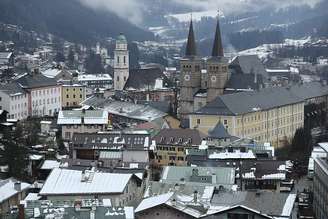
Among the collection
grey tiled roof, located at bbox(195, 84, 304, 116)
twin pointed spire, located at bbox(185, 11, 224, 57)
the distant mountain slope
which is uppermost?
the distant mountain slope

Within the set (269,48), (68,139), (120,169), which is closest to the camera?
(120,169)

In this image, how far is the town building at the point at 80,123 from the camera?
46719mm

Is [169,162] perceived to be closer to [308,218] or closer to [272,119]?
[308,218]

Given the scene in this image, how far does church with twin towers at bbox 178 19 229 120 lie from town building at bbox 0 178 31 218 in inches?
→ 1020

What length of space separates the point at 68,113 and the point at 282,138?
1581cm

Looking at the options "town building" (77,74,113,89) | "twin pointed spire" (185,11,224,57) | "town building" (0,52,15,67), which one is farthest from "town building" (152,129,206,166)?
"town building" (0,52,15,67)

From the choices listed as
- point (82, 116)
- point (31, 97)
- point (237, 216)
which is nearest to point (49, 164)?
point (82, 116)

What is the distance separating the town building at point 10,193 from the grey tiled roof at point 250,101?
21176mm

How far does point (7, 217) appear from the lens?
2853cm

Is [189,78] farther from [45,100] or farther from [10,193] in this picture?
[10,193]

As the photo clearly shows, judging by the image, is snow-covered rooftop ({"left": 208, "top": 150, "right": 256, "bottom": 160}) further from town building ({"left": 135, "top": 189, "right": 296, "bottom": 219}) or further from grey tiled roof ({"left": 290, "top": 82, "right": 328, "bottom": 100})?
grey tiled roof ({"left": 290, "top": 82, "right": 328, "bottom": 100})

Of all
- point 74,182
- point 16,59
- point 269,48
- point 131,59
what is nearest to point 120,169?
point 74,182

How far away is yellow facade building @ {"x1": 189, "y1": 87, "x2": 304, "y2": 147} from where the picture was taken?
52594 mm

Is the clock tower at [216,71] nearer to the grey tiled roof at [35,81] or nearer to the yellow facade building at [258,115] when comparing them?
the yellow facade building at [258,115]
